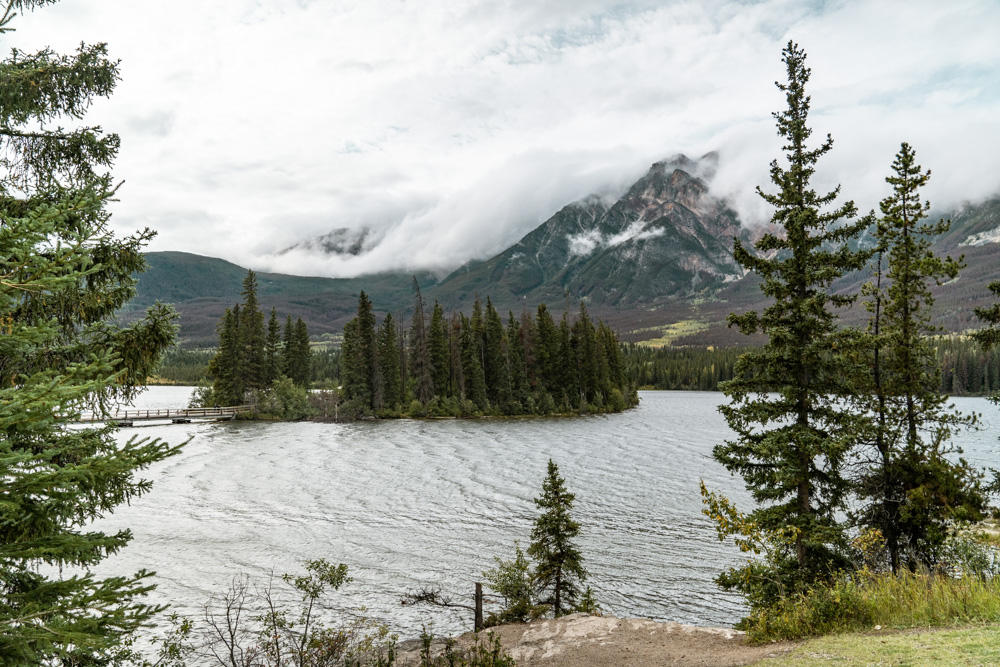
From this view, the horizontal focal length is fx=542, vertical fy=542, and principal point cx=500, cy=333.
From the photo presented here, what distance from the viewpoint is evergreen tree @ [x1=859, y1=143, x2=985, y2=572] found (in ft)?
48.1

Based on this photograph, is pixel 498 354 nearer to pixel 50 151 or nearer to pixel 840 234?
pixel 840 234

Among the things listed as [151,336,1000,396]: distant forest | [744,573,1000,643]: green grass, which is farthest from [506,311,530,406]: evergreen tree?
[744,573,1000,643]: green grass

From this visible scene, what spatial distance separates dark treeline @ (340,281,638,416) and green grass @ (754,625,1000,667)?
68647 mm

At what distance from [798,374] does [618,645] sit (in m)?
8.67

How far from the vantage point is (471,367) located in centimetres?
8131

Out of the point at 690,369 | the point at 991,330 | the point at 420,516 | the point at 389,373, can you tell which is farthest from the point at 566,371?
the point at 690,369

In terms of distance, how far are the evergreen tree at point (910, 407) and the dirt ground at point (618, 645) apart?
627 centimetres

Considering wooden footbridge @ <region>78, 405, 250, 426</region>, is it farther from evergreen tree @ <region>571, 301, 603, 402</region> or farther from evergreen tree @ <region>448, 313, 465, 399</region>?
evergreen tree @ <region>571, 301, 603, 402</region>

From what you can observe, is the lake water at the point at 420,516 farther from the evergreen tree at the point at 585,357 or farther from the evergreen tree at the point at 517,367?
the evergreen tree at the point at 585,357

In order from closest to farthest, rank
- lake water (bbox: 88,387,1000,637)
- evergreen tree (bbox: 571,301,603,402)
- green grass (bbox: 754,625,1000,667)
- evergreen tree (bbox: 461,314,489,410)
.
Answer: green grass (bbox: 754,625,1000,667) < lake water (bbox: 88,387,1000,637) < evergreen tree (bbox: 461,314,489,410) < evergreen tree (bbox: 571,301,603,402)

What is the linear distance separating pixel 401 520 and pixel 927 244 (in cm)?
2638

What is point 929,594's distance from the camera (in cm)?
1060

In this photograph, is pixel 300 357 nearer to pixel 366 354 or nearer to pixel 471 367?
pixel 366 354

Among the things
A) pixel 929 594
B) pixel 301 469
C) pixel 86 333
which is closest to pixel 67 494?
pixel 86 333
